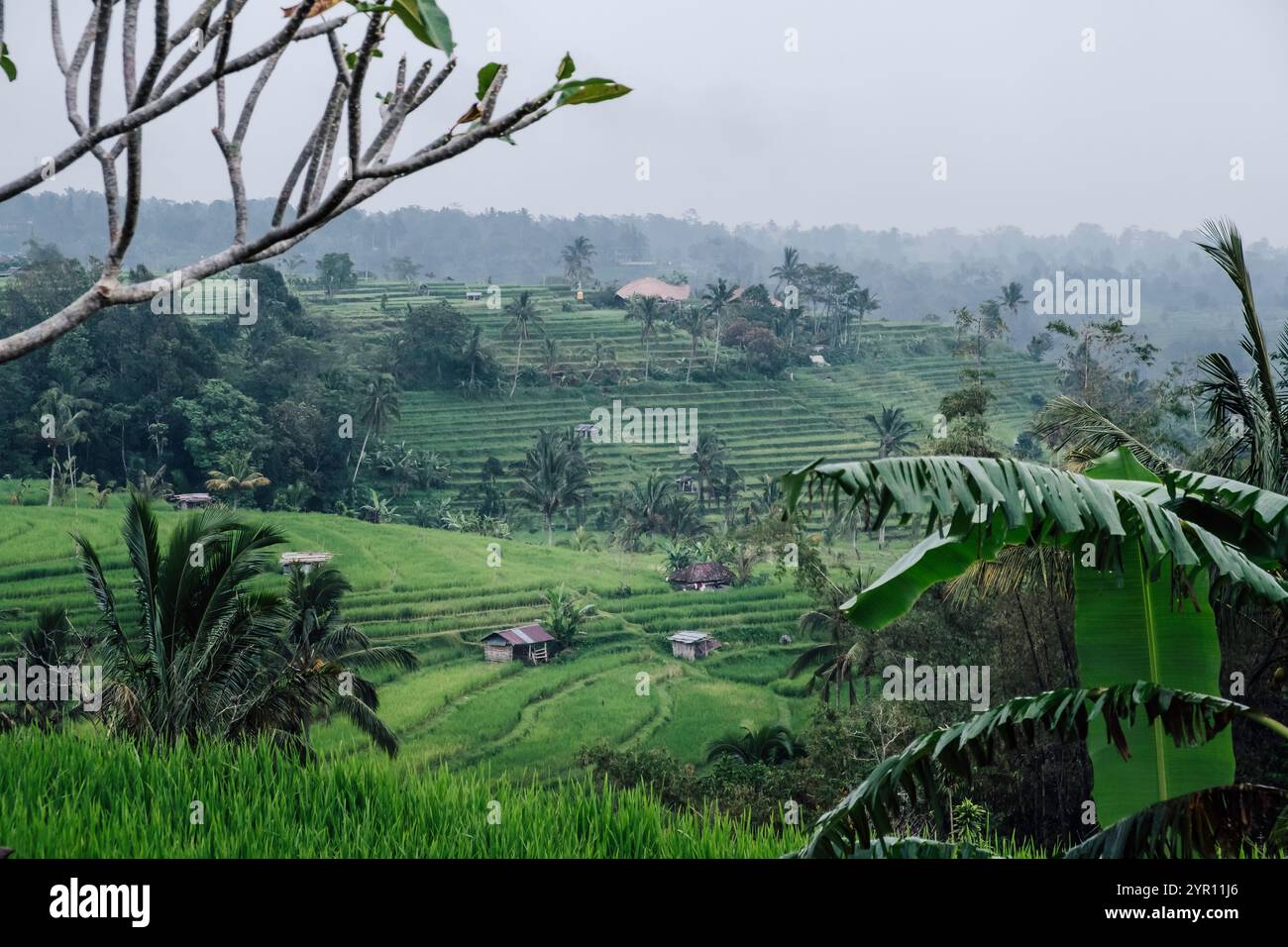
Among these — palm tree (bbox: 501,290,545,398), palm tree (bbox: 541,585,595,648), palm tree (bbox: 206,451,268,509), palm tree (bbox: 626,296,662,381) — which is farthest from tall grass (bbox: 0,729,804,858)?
palm tree (bbox: 626,296,662,381)

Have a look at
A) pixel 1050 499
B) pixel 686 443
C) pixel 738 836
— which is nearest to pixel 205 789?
pixel 738 836

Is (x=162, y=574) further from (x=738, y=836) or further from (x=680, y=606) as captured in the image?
(x=680, y=606)

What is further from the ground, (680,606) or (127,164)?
(127,164)

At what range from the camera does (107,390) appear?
24.5 meters

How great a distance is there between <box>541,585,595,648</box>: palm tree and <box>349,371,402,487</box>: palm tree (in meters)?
5.73

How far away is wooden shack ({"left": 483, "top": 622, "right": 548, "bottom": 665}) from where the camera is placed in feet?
74.6

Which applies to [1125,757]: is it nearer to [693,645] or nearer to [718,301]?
[693,645]

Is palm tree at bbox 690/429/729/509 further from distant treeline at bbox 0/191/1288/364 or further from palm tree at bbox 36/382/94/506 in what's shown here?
palm tree at bbox 36/382/94/506

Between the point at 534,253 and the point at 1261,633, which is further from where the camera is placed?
the point at 534,253

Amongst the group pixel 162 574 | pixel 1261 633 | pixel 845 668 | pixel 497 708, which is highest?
pixel 162 574

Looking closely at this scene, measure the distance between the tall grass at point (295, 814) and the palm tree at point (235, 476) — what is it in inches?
769

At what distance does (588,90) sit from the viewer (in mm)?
1665

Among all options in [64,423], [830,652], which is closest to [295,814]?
[830,652]

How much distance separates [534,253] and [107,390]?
61.2ft
